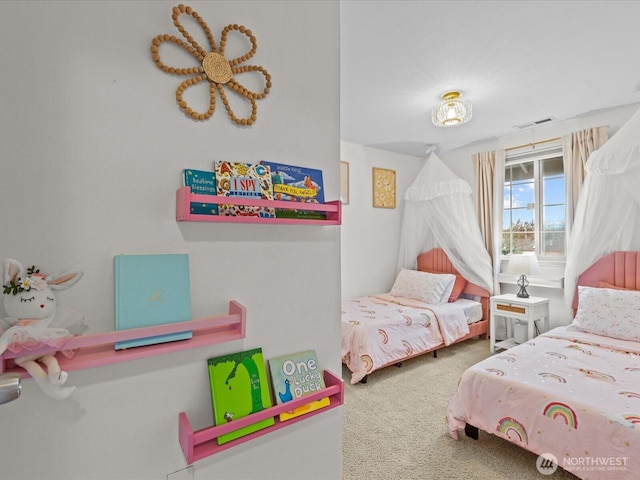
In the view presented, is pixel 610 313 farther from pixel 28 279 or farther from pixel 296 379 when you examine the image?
pixel 28 279

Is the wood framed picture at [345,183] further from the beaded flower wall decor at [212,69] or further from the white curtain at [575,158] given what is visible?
the beaded flower wall decor at [212,69]

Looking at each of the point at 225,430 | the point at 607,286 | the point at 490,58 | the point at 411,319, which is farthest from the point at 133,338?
the point at 607,286

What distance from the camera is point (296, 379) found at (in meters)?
1.04

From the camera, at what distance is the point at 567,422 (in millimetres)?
1623

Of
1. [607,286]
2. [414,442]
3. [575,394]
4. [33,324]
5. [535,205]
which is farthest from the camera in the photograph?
[535,205]

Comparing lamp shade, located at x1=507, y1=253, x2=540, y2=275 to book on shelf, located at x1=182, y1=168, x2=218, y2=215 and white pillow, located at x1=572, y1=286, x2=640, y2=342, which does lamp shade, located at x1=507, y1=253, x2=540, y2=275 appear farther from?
book on shelf, located at x1=182, y1=168, x2=218, y2=215

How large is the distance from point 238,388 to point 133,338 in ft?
1.10

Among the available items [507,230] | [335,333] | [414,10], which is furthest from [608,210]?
[335,333]

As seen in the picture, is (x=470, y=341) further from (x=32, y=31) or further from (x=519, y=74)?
(x=32, y=31)

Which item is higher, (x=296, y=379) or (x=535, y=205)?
(x=535, y=205)

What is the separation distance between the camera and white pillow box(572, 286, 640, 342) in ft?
8.11

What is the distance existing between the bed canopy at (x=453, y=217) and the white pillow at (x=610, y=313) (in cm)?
113

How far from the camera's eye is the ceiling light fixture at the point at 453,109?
9.16ft

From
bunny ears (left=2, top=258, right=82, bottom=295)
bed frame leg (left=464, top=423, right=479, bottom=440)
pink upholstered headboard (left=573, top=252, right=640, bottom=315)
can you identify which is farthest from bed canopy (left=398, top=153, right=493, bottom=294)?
bunny ears (left=2, top=258, right=82, bottom=295)
